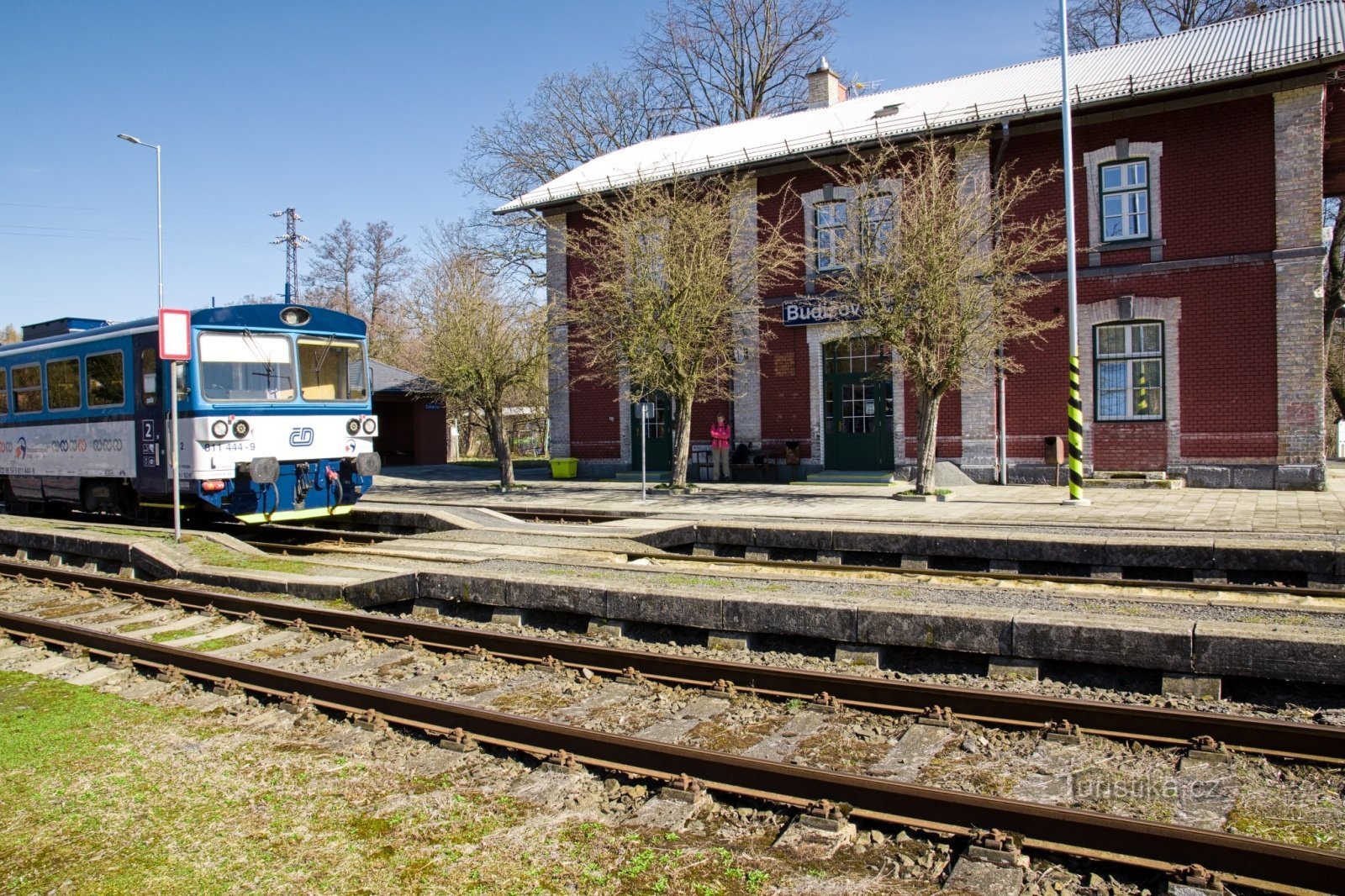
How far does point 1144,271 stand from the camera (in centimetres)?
1956

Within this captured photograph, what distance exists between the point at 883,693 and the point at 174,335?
33.5ft

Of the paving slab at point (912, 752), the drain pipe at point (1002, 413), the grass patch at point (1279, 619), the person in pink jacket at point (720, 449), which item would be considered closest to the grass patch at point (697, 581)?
the paving slab at point (912, 752)

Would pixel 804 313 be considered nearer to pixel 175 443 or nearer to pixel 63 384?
pixel 175 443

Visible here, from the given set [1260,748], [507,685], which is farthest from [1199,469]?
[507,685]

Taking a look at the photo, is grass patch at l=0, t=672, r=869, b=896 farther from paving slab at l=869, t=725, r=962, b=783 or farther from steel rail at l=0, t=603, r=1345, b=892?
paving slab at l=869, t=725, r=962, b=783

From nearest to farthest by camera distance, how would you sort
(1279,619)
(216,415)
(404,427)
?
(1279,619), (216,415), (404,427)

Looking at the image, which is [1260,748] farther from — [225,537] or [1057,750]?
[225,537]

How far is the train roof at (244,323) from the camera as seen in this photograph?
1290 cm

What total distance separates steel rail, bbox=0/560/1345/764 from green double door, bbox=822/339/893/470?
16170mm

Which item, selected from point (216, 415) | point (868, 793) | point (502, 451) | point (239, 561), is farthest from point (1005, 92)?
point (868, 793)

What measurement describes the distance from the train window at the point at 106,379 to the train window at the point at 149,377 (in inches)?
22.1

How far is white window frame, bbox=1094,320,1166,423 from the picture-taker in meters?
19.5

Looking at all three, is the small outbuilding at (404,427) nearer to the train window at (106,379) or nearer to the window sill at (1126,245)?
the train window at (106,379)

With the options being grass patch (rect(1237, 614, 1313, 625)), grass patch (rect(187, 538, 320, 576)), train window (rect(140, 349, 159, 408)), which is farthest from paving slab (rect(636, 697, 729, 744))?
train window (rect(140, 349, 159, 408))
